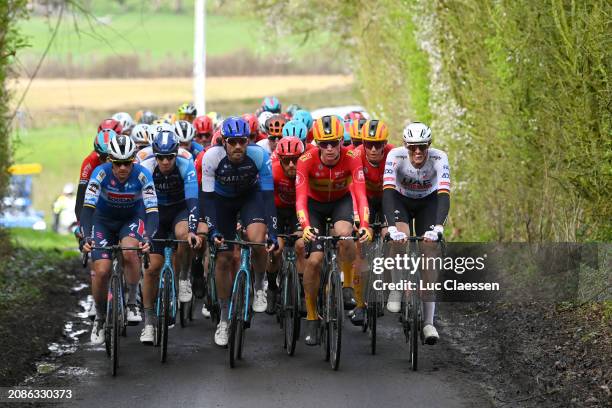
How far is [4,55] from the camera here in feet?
53.6

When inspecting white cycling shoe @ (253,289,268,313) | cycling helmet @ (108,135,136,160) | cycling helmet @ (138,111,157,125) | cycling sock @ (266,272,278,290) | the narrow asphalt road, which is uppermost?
cycling helmet @ (138,111,157,125)

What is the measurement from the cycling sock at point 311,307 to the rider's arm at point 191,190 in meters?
1.34

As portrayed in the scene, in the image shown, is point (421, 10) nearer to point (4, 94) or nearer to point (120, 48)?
point (4, 94)

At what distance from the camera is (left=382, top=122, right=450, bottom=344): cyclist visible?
1127 centimetres

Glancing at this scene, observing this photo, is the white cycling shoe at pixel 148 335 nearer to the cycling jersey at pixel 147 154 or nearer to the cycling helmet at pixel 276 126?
the cycling jersey at pixel 147 154

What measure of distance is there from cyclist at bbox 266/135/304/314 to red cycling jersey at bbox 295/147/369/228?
1.16 ft

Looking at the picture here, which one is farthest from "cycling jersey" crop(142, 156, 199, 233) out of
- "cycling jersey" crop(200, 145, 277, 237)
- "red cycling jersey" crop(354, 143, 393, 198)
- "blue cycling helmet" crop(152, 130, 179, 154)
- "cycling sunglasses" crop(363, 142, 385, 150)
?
"red cycling jersey" crop(354, 143, 393, 198)

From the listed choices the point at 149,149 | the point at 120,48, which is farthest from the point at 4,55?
the point at 120,48

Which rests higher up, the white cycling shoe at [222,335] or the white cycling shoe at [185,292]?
the white cycling shoe at [185,292]

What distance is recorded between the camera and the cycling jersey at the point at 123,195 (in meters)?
11.4

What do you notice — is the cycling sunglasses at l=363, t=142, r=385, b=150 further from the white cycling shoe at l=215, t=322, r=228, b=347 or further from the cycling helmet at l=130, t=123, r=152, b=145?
the cycling helmet at l=130, t=123, r=152, b=145

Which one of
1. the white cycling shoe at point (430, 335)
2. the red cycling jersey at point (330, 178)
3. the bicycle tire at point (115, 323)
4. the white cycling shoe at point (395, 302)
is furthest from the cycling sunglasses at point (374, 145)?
the bicycle tire at point (115, 323)

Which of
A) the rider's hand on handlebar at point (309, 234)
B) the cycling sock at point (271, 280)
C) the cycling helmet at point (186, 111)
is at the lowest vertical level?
the cycling sock at point (271, 280)

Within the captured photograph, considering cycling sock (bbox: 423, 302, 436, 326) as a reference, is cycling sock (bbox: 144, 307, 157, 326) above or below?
below
